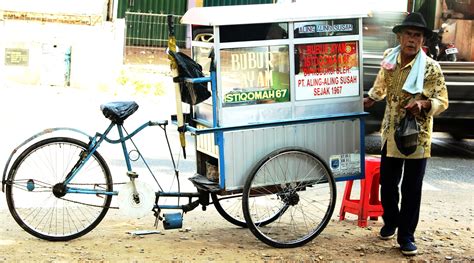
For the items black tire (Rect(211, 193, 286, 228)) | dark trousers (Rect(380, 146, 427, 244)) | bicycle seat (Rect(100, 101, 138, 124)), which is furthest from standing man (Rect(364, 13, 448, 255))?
bicycle seat (Rect(100, 101, 138, 124))

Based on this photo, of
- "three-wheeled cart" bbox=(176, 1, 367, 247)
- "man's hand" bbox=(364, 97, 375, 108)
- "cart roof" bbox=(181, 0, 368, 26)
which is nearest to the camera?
"cart roof" bbox=(181, 0, 368, 26)

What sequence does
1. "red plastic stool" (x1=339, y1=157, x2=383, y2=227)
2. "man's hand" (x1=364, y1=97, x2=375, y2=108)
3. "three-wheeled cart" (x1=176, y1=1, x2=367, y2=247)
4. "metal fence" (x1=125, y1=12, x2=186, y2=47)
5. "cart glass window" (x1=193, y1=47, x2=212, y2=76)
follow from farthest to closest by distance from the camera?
1. "metal fence" (x1=125, y1=12, x2=186, y2=47)
2. "red plastic stool" (x1=339, y1=157, x2=383, y2=227)
3. "man's hand" (x1=364, y1=97, x2=375, y2=108)
4. "cart glass window" (x1=193, y1=47, x2=212, y2=76)
5. "three-wheeled cart" (x1=176, y1=1, x2=367, y2=247)

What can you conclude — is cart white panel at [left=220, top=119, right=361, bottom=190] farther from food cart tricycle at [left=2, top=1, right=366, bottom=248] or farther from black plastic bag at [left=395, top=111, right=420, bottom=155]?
black plastic bag at [left=395, top=111, right=420, bottom=155]

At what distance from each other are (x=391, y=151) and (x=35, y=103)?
7.50m

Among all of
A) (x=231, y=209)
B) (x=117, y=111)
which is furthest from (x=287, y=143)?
(x=117, y=111)

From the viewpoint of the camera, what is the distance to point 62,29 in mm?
13195

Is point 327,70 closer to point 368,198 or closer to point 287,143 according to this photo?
point 287,143

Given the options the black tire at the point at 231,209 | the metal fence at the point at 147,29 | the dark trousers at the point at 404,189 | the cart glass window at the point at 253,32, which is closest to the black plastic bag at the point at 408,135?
the dark trousers at the point at 404,189

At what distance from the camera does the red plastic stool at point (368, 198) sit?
21.3 feet

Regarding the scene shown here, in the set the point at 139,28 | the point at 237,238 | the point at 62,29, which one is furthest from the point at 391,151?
the point at 139,28

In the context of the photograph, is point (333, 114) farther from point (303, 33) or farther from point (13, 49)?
point (13, 49)

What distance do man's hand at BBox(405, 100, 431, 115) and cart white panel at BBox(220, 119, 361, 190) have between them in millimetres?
559

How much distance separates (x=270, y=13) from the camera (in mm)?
5625

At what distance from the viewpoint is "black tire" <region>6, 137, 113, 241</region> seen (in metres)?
5.68
